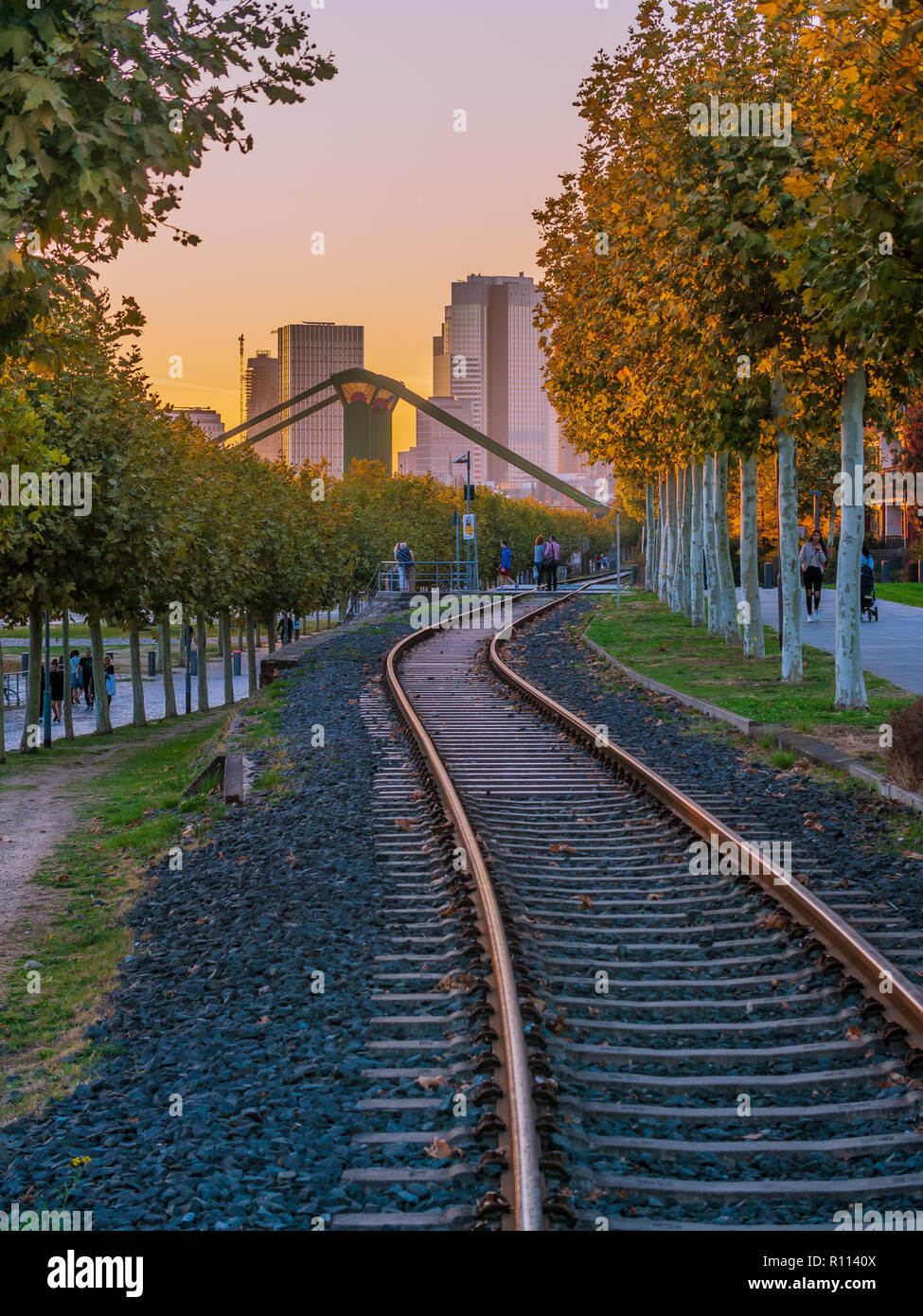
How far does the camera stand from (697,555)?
33062 mm

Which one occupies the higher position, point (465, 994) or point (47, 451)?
point (47, 451)

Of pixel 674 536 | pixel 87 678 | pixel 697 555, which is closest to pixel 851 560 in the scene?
pixel 697 555

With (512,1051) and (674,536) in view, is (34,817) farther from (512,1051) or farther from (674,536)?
(674,536)

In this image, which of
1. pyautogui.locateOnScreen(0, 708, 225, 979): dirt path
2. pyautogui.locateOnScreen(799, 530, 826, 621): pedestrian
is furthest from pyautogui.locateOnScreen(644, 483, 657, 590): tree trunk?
pyautogui.locateOnScreen(0, 708, 225, 979): dirt path

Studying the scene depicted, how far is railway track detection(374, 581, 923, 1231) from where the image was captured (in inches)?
199

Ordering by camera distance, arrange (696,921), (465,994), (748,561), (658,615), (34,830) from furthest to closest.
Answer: (658,615), (748,561), (34,830), (696,921), (465,994)

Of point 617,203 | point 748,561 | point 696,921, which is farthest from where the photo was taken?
point 748,561

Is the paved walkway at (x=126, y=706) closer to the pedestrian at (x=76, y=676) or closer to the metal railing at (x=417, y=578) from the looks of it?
the pedestrian at (x=76, y=676)

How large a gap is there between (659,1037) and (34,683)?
22.6 m

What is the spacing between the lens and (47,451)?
1379 centimetres

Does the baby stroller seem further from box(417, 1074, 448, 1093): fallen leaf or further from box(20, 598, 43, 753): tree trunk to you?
box(417, 1074, 448, 1093): fallen leaf

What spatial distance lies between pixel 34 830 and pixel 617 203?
13741 mm
